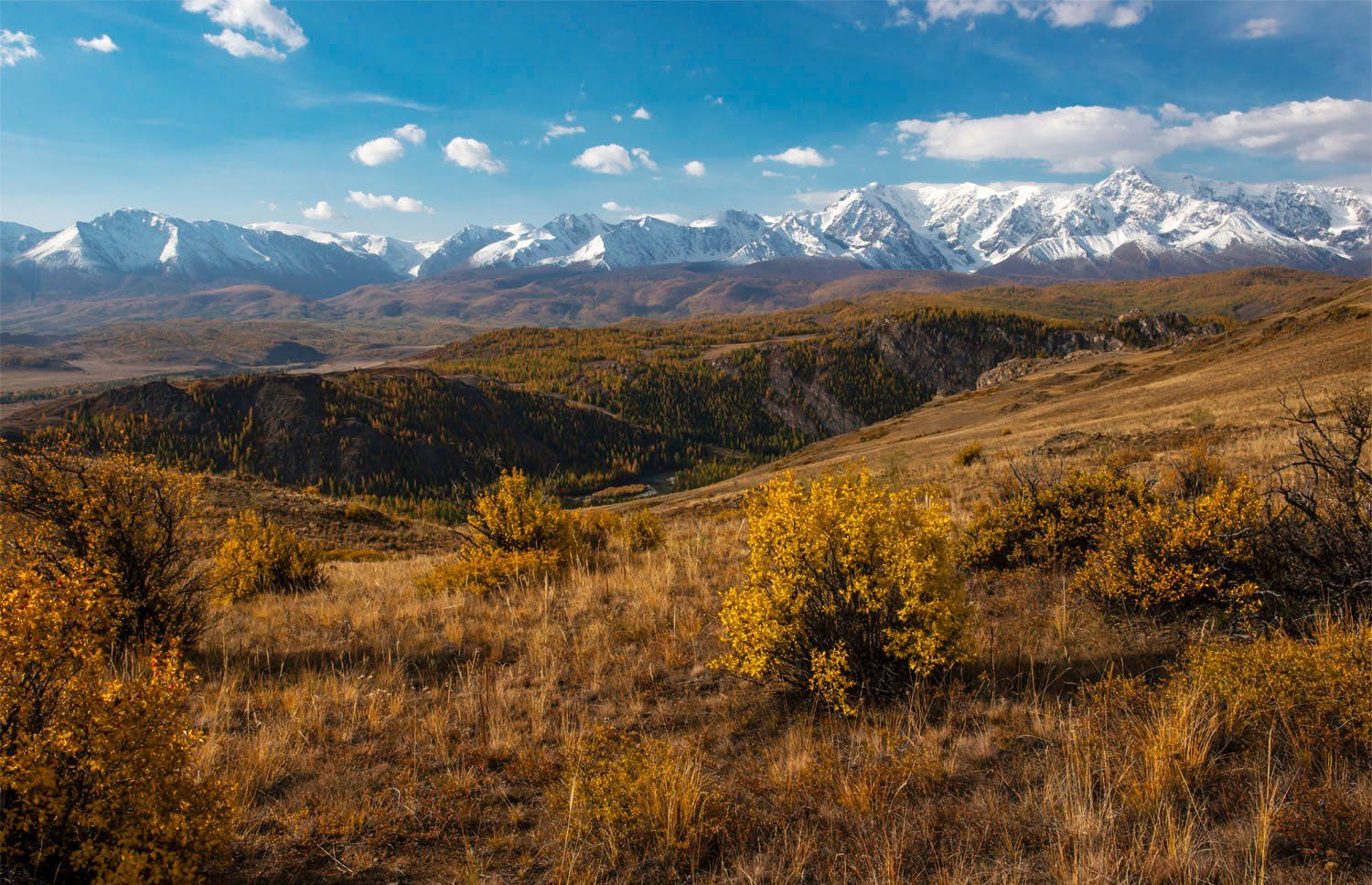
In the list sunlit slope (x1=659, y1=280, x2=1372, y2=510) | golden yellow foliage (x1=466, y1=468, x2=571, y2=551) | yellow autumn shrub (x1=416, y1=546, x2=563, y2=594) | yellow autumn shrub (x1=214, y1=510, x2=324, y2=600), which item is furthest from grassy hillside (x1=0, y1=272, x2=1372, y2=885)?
yellow autumn shrub (x1=214, y1=510, x2=324, y2=600)

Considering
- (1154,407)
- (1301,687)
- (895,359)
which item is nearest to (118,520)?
(1301,687)

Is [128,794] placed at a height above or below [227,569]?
above

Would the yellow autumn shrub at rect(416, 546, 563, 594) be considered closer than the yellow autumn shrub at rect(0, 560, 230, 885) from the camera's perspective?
No

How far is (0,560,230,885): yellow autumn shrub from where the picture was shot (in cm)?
293

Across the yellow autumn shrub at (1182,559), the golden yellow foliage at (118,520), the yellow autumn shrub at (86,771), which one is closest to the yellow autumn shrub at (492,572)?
the golden yellow foliage at (118,520)

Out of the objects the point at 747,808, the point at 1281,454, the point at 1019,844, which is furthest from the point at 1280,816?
the point at 1281,454

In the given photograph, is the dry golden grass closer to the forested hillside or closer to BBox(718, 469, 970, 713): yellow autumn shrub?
BBox(718, 469, 970, 713): yellow autumn shrub

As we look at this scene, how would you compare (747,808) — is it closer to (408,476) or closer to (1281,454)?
(1281,454)

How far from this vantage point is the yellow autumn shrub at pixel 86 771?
293cm

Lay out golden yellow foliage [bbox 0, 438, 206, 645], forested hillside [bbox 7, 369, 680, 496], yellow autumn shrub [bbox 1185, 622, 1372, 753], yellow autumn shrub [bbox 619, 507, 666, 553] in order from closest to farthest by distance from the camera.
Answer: yellow autumn shrub [bbox 1185, 622, 1372, 753] < golden yellow foliage [bbox 0, 438, 206, 645] < yellow autumn shrub [bbox 619, 507, 666, 553] < forested hillside [bbox 7, 369, 680, 496]

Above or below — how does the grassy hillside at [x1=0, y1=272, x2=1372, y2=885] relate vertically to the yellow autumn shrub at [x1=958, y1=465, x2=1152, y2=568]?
below

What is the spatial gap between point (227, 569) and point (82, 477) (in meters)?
4.41

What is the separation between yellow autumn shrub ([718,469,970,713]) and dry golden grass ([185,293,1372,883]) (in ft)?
1.00

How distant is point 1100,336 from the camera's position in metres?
160
